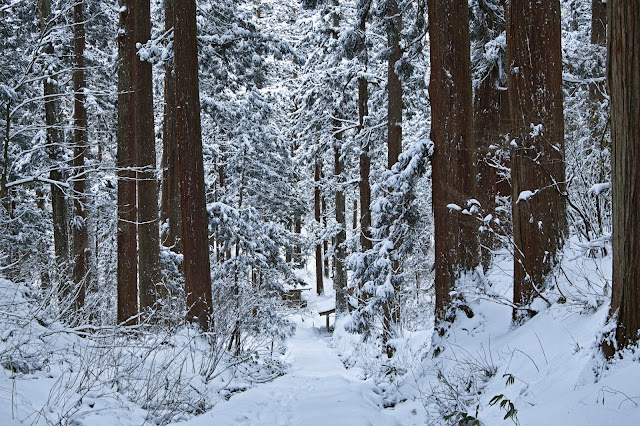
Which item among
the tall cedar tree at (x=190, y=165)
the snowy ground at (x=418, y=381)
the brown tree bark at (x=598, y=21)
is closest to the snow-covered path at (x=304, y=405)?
the snowy ground at (x=418, y=381)

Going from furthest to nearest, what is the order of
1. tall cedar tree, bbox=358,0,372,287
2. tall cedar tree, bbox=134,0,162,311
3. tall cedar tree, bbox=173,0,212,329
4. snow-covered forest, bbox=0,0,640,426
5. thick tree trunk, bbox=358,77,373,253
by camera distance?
thick tree trunk, bbox=358,77,373,253 < tall cedar tree, bbox=358,0,372,287 < tall cedar tree, bbox=134,0,162,311 < tall cedar tree, bbox=173,0,212,329 < snow-covered forest, bbox=0,0,640,426

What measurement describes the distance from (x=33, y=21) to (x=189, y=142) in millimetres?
9762

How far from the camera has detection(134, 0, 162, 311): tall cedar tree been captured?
11055mm

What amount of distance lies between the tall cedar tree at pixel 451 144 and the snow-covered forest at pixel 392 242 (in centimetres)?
3

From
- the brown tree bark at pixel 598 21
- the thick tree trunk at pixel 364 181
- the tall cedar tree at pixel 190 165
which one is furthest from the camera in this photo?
the thick tree trunk at pixel 364 181

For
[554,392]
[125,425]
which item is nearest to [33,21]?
[125,425]

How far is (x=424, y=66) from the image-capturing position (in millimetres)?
14953

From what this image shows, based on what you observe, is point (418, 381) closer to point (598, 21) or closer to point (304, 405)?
point (304, 405)

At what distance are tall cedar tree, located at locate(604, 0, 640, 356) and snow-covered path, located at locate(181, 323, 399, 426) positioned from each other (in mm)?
3122

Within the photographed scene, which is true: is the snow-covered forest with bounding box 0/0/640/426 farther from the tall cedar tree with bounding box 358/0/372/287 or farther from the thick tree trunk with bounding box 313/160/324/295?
the thick tree trunk with bounding box 313/160/324/295

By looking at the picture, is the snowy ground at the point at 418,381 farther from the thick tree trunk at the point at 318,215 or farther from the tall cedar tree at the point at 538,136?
the thick tree trunk at the point at 318,215

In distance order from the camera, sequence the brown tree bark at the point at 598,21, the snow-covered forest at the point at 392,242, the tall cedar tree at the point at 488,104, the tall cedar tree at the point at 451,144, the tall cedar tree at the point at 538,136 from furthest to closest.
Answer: the brown tree bark at the point at 598,21
the tall cedar tree at the point at 488,104
the tall cedar tree at the point at 451,144
the tall cedar tree at the point at 538,136
the snow-covered forest at the point at 392,242

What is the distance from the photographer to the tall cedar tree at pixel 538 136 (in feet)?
18.3

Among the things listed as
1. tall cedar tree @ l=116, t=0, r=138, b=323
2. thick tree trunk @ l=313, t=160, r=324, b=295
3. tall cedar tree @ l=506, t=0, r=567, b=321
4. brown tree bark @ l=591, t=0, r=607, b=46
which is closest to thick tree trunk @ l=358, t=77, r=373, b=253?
brown tree bark @ l=591, t=0, r=607, b=46
